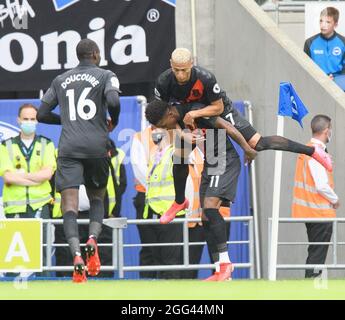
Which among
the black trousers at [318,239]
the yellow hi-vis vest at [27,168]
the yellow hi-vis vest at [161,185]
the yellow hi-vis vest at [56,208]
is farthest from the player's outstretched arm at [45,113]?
the black trousers at [318,239]

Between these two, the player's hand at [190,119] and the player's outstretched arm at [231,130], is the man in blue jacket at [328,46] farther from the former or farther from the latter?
the player's hand at [190,119]

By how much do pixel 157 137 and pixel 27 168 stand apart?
175 cm

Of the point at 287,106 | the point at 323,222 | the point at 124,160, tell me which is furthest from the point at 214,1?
the point at 287,106

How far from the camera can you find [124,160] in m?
19.1

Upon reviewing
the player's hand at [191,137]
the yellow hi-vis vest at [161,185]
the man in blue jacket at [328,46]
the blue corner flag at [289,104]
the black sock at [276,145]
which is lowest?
the yellow hi-vis vest at [161,185]

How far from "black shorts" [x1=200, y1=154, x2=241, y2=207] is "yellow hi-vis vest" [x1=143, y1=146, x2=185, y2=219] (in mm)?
3698

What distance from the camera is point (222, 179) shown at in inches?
570

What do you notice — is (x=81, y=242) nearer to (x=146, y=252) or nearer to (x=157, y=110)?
(x=146, y=252)

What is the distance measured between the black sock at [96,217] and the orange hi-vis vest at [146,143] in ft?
13.4

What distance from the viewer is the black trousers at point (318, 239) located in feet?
58.7

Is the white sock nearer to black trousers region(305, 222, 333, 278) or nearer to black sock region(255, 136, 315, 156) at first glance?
black sock region(255, 136, 315, 156)

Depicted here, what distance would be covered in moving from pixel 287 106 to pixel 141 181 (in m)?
3.98
